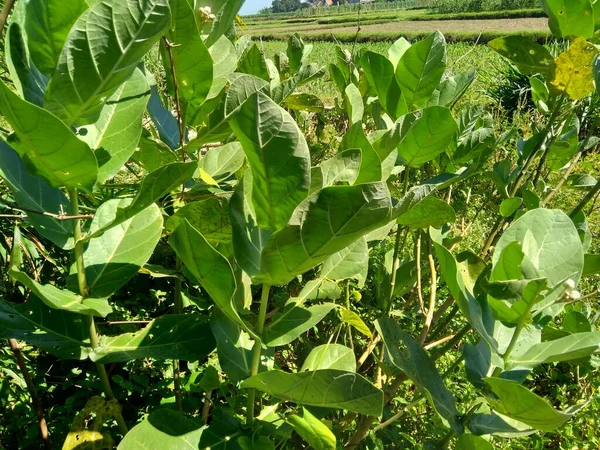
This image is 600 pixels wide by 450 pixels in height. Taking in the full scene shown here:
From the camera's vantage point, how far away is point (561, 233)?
33.0 inches

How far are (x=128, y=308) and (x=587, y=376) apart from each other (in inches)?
72.7

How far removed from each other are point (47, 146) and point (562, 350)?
0.75m

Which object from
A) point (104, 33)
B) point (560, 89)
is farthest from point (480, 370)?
point (104, 33)

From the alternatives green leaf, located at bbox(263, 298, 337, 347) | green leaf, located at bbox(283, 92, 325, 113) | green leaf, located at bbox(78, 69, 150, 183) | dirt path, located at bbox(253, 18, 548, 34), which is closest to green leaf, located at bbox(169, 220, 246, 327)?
green leaf, located at bbox(263, 298, 337, 347)

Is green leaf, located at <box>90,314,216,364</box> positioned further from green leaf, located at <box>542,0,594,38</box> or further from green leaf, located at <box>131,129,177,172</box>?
green leaf, located at <box>542,0,594,38</box>

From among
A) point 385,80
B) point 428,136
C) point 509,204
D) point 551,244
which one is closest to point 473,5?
point 509,204

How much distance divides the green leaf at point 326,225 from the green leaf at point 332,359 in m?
0.31

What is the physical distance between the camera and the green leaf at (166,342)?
85cm

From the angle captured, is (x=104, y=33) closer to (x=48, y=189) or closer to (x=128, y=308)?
(x=48, y=189)

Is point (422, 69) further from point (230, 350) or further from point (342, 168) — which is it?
point (230, 350)

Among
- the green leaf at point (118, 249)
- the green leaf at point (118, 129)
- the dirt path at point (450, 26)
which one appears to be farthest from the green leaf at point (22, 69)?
the dirt path at point (450, 26)

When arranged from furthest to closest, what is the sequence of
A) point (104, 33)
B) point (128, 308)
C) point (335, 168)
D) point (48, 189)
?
1. point (128, 308)
2. point (48, 189)
3. point (335, 168)
4. point (104, 33)

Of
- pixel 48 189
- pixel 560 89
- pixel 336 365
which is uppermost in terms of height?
pixel 560 89

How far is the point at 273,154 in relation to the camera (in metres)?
0.59
